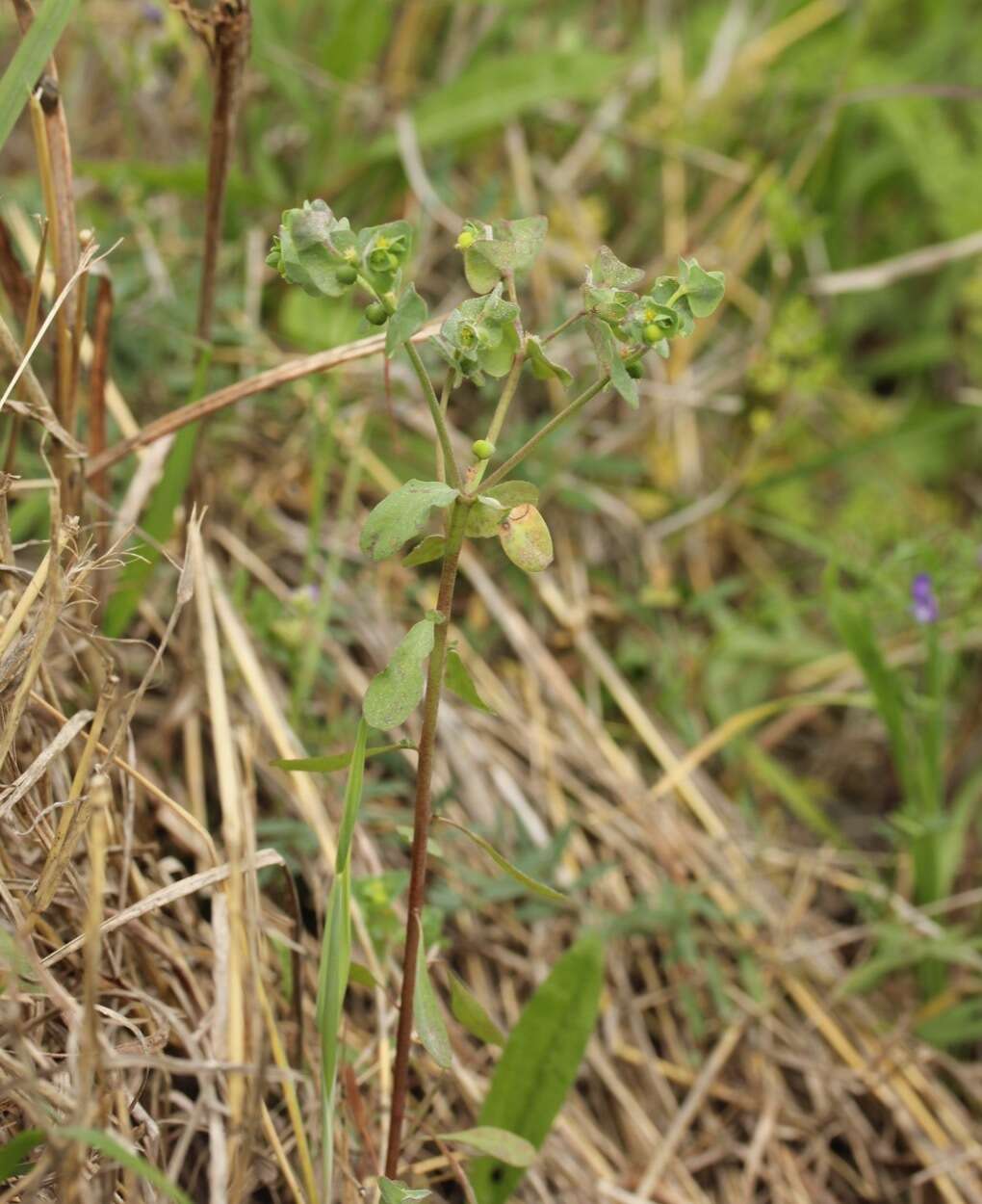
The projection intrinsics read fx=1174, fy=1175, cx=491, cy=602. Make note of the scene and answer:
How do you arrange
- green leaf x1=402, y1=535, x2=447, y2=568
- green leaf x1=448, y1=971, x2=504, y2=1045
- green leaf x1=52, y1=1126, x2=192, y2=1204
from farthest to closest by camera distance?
green leaf x1=448, y1=971, x2=504, y2=1045
green leaf x1=402, y1=535, x2=447, y2=568
green leaf x1=52, y1=1126, x2=192, y2=1204

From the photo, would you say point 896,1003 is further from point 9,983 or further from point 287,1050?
point 9,983

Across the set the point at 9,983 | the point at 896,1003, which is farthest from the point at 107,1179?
the point at 896,1003

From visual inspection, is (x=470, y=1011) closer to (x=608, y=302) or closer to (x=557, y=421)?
(x=557, y=421)

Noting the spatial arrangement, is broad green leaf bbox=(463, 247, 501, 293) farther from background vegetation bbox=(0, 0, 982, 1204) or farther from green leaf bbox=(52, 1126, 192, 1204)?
green leaf bbox=(52, 1126, 192, 1204)

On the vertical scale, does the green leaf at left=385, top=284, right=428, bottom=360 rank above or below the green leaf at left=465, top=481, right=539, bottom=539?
above

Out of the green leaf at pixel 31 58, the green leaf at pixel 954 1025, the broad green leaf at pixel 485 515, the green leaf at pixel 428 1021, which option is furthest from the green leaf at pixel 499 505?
the green leaf at pixel 954 1025

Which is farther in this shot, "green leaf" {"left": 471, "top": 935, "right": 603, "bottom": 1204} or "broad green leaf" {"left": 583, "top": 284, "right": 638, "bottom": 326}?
"green leaf" {"left": 471, "top": 935, "right": 603, "bottom": 1204}

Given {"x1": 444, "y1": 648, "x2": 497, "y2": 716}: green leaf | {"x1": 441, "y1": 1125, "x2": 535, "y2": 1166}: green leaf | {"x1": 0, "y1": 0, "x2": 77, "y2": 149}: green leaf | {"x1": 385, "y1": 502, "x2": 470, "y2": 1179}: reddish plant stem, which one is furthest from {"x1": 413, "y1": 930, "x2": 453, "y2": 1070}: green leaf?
{"x1": 0, "y1": 0, "x2": 77, "y2": 149}: green leaf
